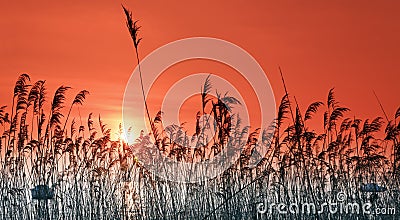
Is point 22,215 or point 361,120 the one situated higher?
point 361,120

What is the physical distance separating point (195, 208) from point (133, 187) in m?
1.11

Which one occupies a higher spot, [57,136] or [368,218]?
[57,136]

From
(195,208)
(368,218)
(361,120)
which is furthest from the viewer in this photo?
(361,120)

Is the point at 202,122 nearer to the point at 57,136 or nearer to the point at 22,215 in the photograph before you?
the point at 57,136

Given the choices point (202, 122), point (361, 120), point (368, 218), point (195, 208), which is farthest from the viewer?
point (361, 120)

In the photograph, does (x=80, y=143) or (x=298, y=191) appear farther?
(x=80, y=143)

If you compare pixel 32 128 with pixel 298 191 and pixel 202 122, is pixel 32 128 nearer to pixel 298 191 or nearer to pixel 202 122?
pixel 202 122

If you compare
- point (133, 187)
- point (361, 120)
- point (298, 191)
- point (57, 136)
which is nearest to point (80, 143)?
point (57, 136)

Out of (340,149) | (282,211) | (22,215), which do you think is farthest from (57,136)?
(340,149)

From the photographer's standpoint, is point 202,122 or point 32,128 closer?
point 202,122

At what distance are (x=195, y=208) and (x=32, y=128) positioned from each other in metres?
2.50

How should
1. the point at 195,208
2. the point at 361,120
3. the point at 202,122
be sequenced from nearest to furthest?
the point at 202,122 < the point at 195,208 < the point at 361,120

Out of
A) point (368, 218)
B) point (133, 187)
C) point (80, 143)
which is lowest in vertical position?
point (368, 218)

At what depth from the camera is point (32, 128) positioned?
8.41 m
